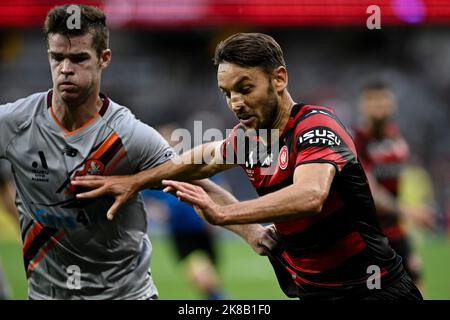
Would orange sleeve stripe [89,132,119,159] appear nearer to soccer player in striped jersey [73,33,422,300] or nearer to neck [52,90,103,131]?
neck [52,90,103,131]

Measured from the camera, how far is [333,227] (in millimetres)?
3932

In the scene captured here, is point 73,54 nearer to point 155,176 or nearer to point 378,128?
point 155,176

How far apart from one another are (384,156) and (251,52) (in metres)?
4.46

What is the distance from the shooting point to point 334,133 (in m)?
3.81

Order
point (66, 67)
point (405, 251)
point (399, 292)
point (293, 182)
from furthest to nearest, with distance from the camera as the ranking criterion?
point (405, 251), point (66, 67), point (399, 292), point (293, 182)

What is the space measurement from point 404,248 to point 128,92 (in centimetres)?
1354

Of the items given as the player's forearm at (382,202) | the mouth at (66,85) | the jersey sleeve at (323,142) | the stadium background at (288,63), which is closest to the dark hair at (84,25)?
the mouth at (66,85)

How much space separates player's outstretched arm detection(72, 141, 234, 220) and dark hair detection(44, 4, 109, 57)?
75 centimetres

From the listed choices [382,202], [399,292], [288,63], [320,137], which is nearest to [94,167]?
[320,137]

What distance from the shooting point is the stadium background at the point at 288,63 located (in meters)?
17.2

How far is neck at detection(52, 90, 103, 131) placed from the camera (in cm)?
454

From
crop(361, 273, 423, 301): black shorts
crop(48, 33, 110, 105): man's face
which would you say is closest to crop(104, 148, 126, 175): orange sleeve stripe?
crop(48, 33, 110, 105): man's face
